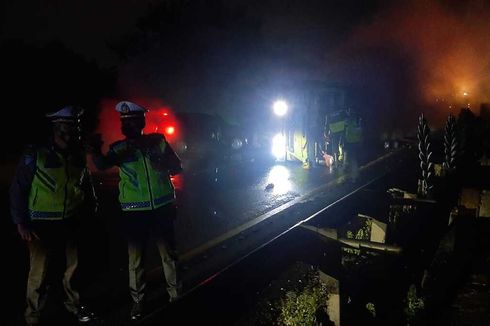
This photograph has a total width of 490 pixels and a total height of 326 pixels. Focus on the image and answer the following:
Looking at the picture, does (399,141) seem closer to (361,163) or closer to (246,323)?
(361,163)

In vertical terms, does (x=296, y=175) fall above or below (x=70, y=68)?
below

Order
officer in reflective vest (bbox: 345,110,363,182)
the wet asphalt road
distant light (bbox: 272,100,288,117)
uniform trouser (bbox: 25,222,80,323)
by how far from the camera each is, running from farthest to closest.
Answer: distant light (bbox: 272,100,288,117) → officer in reflective vest (bbox: 345,110,363,182) → the wet asphalt road → uniform trouser (bbox: 25,222,80,323)

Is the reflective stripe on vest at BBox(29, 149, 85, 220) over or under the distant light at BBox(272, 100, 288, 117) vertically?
under

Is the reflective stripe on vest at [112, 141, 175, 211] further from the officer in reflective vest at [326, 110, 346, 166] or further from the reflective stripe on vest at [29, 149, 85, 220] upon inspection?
the officer in reflective vest at [326, 110, 346, 166]

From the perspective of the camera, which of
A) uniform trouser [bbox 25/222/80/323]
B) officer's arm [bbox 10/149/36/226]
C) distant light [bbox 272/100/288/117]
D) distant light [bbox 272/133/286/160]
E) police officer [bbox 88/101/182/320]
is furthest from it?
distant light [bbox 272/133/286/160]

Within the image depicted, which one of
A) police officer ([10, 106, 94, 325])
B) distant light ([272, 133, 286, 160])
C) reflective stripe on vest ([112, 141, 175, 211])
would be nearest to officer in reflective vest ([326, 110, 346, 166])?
distant light ([272, 133, 286, 160])

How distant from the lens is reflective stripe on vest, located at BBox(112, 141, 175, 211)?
390 centimetres

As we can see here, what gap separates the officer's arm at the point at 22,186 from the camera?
3619 mm

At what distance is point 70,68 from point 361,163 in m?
12.7

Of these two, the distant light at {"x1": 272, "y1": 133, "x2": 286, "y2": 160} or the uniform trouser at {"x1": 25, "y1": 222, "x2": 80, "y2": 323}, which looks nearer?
the uniform trouser at {"x1": 25, "y1": 222, "x2": 80, "y2": 323}

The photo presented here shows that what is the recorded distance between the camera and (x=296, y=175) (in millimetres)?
11484

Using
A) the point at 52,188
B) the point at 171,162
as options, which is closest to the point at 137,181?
the point at 171,162

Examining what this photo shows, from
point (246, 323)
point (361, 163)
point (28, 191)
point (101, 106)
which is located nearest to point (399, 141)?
point (361, 163)

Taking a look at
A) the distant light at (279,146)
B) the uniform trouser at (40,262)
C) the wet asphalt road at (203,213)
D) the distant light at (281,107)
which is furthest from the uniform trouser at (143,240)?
the distant light at (279,146)
